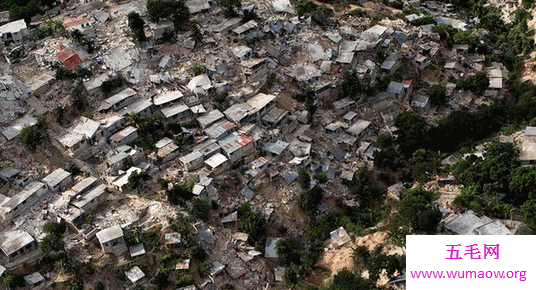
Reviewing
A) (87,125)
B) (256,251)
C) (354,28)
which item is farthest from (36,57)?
(354,28)

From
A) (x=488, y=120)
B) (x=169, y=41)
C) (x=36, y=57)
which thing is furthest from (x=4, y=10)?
(x=488, y=120)

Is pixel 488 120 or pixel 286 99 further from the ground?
pixel 286 99

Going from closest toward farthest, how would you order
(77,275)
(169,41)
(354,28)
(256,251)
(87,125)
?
(77,275), (256,251), (87,125), (169,41), (354,28)

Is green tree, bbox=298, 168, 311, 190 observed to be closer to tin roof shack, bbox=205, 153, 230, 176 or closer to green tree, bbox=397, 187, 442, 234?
tin roof shack, bbox=205, 153, 230, 176

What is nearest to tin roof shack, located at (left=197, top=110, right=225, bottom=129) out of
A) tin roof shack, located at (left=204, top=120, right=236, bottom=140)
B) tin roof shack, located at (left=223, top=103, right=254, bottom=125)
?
tin roof shack, located at (left=204, top=120, right=236, bottom=140)

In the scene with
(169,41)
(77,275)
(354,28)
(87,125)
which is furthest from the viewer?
(354,28)

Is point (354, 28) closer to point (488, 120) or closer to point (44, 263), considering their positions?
point (488, 120)

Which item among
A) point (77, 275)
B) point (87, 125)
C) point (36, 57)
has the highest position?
point (36, 57)

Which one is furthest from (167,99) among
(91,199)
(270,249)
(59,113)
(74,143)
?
(270,249)

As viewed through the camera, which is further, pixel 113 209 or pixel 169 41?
pixel 169 41
